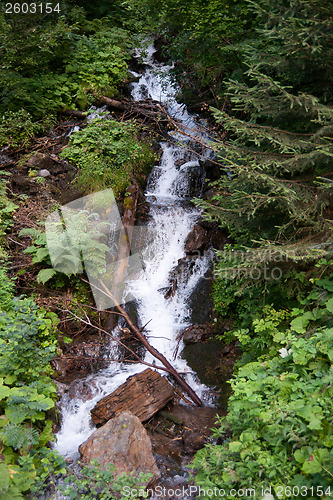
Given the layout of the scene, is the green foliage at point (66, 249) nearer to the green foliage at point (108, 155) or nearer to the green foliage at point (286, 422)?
the green foliage at point (108, 155)

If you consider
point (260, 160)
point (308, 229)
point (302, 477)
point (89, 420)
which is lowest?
point (89, 420)

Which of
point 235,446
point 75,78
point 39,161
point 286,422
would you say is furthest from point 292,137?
point 75,78

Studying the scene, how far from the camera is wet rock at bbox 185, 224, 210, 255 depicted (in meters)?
7.61

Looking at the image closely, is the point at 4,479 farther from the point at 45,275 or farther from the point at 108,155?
the point at 108,155

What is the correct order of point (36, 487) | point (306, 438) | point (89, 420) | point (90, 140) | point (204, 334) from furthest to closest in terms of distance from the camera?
1. point (90, 140)
2. point (204, 334)
3. point (89, 420)
4. point (36, 487)
5. point (306, 438)

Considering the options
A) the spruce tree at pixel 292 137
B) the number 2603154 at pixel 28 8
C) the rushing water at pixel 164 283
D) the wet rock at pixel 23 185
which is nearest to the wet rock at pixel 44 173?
the wet rock at pixel 23 185

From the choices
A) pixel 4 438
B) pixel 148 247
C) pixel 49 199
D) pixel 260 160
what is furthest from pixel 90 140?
pixel 4 438

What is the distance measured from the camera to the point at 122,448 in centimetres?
406

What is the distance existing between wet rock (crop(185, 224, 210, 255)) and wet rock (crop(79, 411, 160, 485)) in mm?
4144

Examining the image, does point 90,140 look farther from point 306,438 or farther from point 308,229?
point 306,438

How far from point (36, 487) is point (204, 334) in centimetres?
375

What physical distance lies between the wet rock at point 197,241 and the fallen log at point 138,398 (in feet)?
10.5

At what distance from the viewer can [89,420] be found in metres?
4.98

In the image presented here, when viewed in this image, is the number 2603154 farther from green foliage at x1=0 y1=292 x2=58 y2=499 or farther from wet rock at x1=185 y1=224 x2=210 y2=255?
green foliage at x1=0 y1=292 x2=58 y2=499
